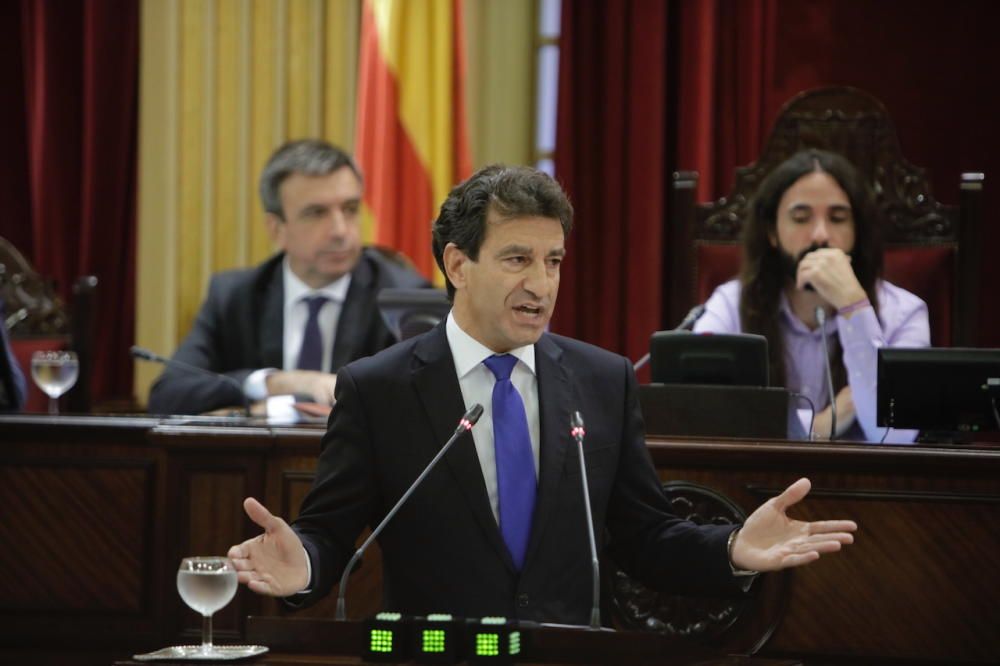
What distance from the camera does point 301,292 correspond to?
4484 mm

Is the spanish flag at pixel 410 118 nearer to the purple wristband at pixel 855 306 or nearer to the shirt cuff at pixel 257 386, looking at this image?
the shirt cuff at pixel 257 386

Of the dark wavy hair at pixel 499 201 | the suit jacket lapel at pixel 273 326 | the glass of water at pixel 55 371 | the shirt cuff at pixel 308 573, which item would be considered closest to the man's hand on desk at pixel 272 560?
the shirt cuff at pixel 308 573

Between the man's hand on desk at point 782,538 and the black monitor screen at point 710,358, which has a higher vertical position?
the black monitor screen at point 710,358

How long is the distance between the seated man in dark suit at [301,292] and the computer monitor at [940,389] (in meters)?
1.75

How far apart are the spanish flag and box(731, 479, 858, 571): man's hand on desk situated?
343cm

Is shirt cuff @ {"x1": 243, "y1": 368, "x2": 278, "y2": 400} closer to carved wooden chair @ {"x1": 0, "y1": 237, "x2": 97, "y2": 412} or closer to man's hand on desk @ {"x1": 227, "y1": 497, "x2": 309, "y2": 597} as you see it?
carved wooden chair @ {"x1": 0, "y1": 237, "x2": 97, "y2": 412}

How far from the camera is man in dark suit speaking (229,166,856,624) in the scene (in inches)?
94.0

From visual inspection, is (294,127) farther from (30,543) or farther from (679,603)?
(679,603)

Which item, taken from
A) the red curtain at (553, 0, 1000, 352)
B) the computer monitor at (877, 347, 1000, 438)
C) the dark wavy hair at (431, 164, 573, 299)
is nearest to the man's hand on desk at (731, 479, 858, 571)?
the dark wavy hair at (431, 164, 573, 299)

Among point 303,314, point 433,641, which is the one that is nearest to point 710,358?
point 433,641

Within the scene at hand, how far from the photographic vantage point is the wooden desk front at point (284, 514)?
115 inches

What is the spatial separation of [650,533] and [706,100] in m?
3.22

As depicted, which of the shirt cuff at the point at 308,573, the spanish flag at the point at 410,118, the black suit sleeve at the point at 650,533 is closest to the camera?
the shirt cuff at the point at 308,573

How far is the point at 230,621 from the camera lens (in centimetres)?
309
